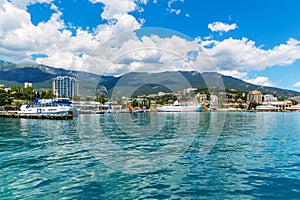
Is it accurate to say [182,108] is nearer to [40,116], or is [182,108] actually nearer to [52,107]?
[52,107]

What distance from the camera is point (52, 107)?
6750cm

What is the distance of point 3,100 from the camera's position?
4097 inches

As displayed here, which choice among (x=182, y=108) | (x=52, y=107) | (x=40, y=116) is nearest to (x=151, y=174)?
(x=40, y=116)

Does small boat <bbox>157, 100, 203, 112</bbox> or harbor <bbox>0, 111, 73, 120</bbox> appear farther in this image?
small boat <bbox>157, 100, 203, 112</bbox>

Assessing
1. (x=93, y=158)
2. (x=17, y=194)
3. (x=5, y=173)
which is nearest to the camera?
(x=17, y=194)

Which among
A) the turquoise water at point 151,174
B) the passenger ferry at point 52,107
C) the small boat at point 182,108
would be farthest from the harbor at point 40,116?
the small boat at point 182,108

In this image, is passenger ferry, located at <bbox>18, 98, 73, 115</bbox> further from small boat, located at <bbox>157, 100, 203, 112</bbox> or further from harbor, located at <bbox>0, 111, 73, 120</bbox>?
small boat, located at <bbox>157, 100, 203, 112</bbox>

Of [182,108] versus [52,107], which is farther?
[182,108]

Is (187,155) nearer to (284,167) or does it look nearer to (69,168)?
(284,167)

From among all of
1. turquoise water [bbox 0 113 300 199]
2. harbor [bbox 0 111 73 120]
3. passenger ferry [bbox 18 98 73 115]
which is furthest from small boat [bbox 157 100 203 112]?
turquoise water [bbox 0 113 300 199]

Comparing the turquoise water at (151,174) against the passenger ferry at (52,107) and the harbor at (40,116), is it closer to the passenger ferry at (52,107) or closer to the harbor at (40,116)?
the harbor at (40,116)

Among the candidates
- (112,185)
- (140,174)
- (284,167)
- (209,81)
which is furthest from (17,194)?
(209,81)

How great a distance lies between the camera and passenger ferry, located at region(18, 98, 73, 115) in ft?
216

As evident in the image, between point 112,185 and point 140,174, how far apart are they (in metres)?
1.58
